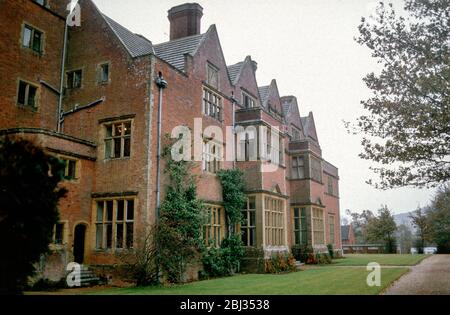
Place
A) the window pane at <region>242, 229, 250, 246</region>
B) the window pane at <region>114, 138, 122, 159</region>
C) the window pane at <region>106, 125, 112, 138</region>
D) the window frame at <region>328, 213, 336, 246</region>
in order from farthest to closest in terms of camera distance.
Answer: the window frame at <region>328, 213, 336, 246</region> → the window pane at <region>242, 229, 250, 246</region> → the window pane at <region>106, 125, 112, 138</region> → the window pane at <region>114, 138, 122, 159</region>

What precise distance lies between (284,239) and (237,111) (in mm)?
8077

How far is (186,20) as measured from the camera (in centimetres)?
2453

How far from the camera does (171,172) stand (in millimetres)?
16953

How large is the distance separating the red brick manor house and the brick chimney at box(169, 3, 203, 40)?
2.25 metres

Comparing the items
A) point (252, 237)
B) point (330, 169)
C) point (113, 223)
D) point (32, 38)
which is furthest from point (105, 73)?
point (330, 169)

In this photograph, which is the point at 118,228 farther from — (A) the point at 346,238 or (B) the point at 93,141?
(A) the point at 346,238

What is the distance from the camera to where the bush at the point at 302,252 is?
28.1 meters

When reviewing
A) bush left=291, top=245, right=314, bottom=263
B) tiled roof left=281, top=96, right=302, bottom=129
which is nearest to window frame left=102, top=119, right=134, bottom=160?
bush left=291, top=245, right=314, bottom=263

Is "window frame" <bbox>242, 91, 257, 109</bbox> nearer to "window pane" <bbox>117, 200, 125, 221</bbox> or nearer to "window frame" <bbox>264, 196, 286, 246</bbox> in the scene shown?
"window frame" <bbox>264, 196, 286, 246</bbox>

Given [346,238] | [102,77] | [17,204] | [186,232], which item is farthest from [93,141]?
[346,238]

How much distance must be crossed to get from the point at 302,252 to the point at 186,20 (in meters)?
17.5

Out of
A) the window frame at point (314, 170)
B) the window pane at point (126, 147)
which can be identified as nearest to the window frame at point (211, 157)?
the window pane at point (126, 147)

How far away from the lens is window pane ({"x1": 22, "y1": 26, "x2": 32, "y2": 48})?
17.6 meters
